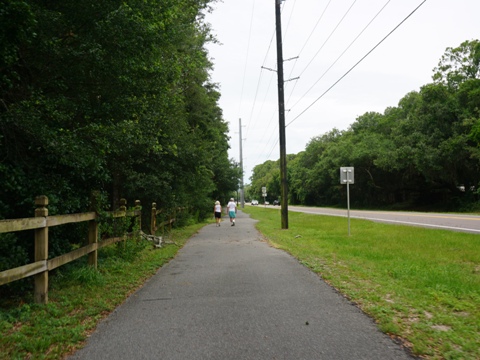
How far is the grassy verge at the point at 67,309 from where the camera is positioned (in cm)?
386

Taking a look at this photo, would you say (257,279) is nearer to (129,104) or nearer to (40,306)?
(40,306)

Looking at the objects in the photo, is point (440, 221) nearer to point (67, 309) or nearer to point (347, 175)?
point (347, 175)

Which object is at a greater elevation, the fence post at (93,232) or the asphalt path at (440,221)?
the fence post at (93,232)

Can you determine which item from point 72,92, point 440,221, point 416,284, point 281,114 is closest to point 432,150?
point 440,221

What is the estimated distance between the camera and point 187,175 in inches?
615

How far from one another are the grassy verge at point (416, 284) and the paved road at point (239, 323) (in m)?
0.33

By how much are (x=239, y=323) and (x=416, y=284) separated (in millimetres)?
3559

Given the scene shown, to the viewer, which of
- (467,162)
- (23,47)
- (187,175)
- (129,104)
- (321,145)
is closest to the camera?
(23,47)

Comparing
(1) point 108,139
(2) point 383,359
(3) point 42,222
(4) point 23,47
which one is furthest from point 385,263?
(4) point 23,47

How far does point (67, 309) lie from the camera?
5141 millimetres

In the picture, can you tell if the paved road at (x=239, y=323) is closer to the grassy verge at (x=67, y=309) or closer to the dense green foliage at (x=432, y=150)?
the grassy verge at (x=67, y=309)

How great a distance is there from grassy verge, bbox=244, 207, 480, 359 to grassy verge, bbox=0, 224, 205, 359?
3383mm

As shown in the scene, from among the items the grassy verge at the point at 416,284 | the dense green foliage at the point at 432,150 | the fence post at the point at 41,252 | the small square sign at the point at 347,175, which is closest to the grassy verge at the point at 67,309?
the fence post at the point at 41,252

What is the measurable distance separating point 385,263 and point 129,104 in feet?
21.3
